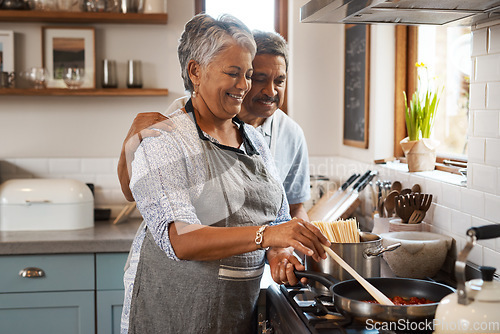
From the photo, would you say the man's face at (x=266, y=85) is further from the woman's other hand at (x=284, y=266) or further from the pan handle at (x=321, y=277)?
the pan handle at (x=321, y=277)

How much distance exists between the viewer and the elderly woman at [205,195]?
1511 millimetres

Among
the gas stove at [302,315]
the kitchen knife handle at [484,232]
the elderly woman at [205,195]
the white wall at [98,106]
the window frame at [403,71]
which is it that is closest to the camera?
the kitchen knife handle at [484,232]

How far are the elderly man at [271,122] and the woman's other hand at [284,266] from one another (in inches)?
20.2

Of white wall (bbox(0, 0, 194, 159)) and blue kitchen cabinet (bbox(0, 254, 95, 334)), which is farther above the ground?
white wall (bbox(0, 0, 194, 159))

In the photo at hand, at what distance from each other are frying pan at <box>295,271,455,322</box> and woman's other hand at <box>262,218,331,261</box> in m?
0.13

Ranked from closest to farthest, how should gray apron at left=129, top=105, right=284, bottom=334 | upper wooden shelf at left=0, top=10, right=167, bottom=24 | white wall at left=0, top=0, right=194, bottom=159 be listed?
gray apron at left=129, top=105, right=284, bottom=334, upper wooden shelf at left=0, top=10, right=167, bottom=24, white wall at left=0, top=0, right=194, bottom=159

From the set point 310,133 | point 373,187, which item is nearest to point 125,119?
point 310,133

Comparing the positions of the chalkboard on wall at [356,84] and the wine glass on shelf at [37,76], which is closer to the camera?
the chalkboard on wall at [356,84]

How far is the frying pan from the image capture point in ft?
4.06

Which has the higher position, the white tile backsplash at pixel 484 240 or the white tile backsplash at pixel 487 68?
the white tile backsplash at pixel 487 68

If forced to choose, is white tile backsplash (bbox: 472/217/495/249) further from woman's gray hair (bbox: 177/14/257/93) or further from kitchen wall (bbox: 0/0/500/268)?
kitchen wall (bbox: 0/0/500/268)

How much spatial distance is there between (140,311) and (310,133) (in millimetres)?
2268

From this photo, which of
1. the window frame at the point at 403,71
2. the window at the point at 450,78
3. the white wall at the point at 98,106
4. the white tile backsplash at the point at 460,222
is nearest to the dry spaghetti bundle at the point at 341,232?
the white tile backsplash at the point at 460,222

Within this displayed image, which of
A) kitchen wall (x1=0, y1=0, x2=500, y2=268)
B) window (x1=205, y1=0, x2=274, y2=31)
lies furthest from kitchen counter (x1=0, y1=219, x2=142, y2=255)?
window (x1=205, y1=0, x2=274, y2=31)
